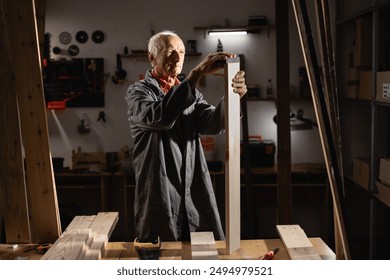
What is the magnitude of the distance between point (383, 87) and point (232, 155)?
2292 millimetres

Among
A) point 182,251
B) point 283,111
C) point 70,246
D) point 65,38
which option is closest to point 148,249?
point 182,251

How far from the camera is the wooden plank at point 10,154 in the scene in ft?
5.49

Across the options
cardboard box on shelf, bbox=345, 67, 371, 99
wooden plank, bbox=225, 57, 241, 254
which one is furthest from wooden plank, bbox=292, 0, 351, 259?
cardboard box on shelf, bbox=345, 67, 371, 99

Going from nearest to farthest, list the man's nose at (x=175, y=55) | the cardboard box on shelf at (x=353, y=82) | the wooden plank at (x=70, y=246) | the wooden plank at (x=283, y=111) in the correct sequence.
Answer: the wooden plank at (x=70, y=246) → the man's nose at (x=175, y=55) → the wooden plank at (x=283, y=111) → the cardboard box on shelf at (x=353, y=82)

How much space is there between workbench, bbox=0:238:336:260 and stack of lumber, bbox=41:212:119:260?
42 millimetres

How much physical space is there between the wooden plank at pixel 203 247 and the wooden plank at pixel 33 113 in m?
0.43

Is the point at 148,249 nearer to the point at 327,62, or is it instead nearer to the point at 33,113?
the point at 33,113

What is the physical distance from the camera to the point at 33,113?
5.41 ft

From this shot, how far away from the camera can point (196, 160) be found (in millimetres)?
2186

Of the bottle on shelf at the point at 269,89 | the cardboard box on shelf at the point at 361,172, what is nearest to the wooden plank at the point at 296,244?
the cardboard box on shelf at the point at 361,172

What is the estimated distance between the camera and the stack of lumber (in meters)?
1.49

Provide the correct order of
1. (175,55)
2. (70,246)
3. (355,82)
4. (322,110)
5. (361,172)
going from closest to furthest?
1. (322,110)
2. (70,246)
3. (175,55)
4. (361,172)
5. (355,82)

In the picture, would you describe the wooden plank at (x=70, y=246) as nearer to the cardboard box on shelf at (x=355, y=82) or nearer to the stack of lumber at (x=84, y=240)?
A: the stack of lumber at (x=84, y=240)
